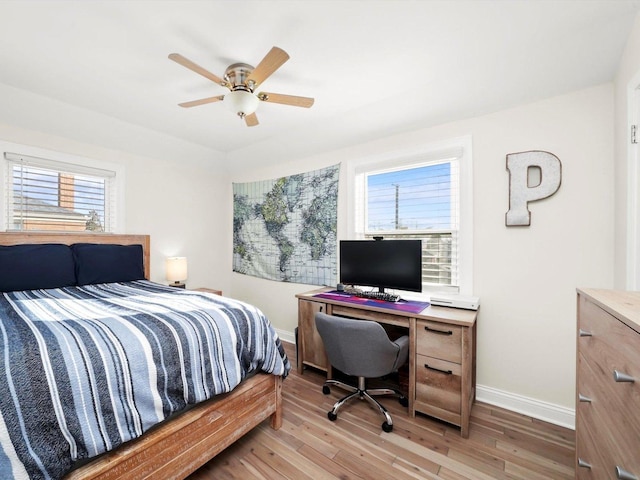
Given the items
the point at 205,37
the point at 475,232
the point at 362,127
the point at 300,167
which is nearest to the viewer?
the point at 205,37

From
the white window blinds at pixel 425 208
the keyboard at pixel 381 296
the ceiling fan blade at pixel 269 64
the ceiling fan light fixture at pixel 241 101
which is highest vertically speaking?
the ceiling fan blade at pixel 269 64

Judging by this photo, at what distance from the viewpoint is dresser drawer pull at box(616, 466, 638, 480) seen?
2.10 feet

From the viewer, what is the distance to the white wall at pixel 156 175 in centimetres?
248

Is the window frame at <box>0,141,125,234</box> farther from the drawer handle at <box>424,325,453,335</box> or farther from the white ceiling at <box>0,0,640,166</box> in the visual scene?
the drawer handle at <box>424,325,453,335</box>

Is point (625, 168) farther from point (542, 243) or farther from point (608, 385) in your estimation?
point (608, 385)

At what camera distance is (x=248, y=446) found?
5.63 ft

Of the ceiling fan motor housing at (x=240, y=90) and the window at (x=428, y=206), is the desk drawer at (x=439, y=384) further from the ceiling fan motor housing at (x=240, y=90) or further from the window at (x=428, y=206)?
the ceiling fan motor housing at (x=240, y=90)

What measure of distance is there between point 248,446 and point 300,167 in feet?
9.07

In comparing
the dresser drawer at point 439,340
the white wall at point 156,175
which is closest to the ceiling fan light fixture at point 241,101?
the white wall at point 156,175

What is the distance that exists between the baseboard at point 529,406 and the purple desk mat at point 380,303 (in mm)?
845

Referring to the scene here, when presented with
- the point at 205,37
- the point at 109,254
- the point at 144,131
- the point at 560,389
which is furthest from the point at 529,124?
the point at 109,254

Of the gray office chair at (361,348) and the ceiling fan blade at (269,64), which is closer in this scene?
the ceiling fan blade at (269,64)

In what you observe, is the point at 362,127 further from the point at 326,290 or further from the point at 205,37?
the point at 326,290

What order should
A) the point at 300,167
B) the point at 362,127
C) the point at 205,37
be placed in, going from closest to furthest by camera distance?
the point at 205,37
the point at 362,127
the point at 300,167
